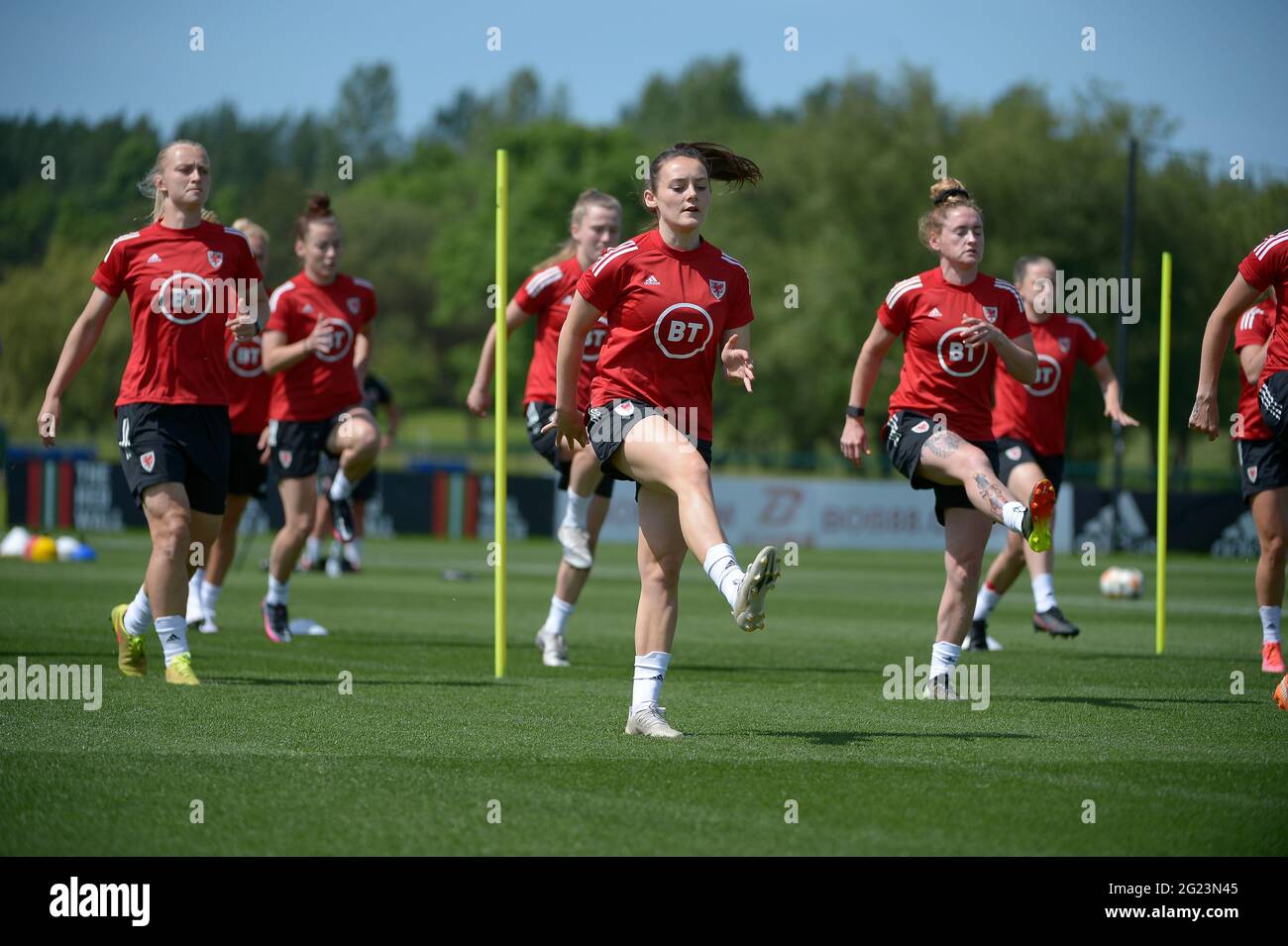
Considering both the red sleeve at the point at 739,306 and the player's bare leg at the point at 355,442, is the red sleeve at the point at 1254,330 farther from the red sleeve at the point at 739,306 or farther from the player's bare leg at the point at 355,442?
the player's bare leg at the point at 355,442

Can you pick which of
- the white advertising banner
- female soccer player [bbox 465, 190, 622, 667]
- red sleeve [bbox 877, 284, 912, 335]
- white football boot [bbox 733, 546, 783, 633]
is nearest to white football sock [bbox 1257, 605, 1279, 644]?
red sleeve [bbox 877, 284, 912, 335]

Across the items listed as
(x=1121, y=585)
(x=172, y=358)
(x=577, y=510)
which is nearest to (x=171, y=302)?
(x=172, y=358)

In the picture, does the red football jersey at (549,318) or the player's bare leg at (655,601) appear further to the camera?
the red football jersey at (549,318)

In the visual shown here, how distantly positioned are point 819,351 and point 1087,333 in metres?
39.4

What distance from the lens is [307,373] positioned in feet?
34.4

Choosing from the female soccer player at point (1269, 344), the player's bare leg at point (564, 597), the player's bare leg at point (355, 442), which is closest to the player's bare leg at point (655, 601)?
the female soccer player at point (1269, 344)

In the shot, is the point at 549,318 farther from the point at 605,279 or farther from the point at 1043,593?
the point at 1043,593

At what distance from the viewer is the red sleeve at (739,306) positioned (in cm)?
616

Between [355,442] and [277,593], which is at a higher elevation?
[355,442]

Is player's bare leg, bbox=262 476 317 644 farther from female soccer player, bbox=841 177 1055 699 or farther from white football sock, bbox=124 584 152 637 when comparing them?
female soccer player, bbox=841 177 1055 699

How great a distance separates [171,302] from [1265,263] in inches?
199

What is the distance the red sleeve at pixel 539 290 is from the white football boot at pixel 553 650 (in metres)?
1.89
